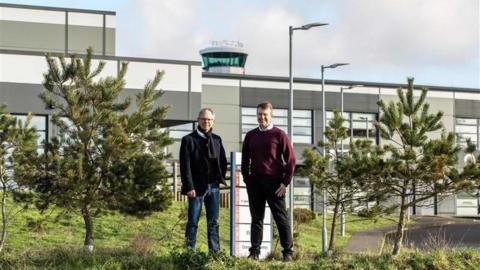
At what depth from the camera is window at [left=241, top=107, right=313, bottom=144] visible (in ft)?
193

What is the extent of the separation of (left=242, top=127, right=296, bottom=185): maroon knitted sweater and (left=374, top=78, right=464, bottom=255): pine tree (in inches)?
220

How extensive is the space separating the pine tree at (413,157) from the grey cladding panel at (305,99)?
4264 centimetres

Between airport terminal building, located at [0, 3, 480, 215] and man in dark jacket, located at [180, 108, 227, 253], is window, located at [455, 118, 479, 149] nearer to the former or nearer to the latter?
airport terminal building, located at [0, 3, 480, 215]

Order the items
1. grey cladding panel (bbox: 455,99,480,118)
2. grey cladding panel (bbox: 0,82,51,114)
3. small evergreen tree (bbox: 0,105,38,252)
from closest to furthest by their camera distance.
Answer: small evergreen tree (bbox: 0,105,38,252), grey cladding panel (bbox: 0,82,51,114), grey cladding panel (bbox: 455,99,480,118)

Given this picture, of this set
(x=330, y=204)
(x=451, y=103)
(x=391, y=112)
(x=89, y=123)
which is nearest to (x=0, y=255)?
(x=89, y=123)

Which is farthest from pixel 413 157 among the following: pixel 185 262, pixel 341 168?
pixel 185 262

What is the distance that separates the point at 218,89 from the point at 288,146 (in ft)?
159

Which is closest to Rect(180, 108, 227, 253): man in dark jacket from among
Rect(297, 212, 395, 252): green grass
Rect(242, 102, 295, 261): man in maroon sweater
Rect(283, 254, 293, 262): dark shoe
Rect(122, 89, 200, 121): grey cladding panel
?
Rect(242, 102, 295, 261): man in maroon sweater

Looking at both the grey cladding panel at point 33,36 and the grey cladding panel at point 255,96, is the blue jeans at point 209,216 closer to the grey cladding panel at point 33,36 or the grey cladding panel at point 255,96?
the grey cladding panel at point 33,36

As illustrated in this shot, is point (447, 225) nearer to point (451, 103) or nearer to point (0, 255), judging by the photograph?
point (451, 103)

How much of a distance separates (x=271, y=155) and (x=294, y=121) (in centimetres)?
4974

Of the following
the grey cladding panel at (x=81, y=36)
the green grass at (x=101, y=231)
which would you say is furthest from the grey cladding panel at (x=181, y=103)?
the grey cladding panel at (x=81, y=36)

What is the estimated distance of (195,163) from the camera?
32.6 ft

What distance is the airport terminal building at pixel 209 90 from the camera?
34.9m
